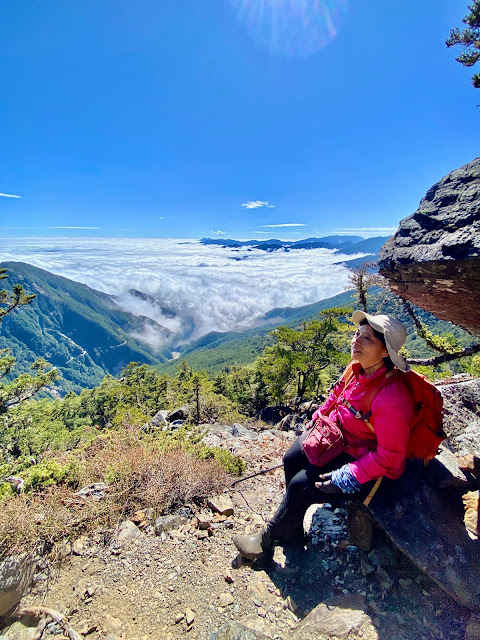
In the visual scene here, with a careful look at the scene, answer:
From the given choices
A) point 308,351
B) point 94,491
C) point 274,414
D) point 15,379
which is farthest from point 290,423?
point 15,379

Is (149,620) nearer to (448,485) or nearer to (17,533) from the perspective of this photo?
(17,533)

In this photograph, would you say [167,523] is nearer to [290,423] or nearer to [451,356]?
[451,356]

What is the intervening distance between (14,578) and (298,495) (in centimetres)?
349

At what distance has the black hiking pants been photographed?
3637 mm

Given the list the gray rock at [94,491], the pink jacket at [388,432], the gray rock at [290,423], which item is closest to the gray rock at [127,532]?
the gray rock at [94,491]

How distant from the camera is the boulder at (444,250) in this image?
11.6 ft

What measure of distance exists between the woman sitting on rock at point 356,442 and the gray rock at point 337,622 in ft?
2.67

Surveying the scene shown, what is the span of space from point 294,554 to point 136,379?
39.0 metres

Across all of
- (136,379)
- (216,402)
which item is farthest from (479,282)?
(136,379)

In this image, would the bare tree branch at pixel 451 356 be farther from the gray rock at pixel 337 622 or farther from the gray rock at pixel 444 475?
the gray rock at pixel 337 622

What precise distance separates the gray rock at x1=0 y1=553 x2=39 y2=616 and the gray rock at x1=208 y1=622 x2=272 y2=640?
2.33 metres

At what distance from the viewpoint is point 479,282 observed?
362 centimetres

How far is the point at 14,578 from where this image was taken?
3.53 meters

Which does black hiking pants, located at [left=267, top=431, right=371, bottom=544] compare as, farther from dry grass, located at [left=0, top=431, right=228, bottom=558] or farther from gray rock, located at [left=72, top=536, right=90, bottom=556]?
gray rock, located at [left=72, top=536, right=90, bottom=556]
